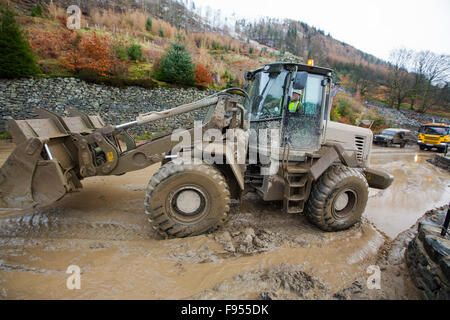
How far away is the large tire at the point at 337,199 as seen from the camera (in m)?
3.82

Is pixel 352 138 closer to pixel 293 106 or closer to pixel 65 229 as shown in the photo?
pixel 293 106

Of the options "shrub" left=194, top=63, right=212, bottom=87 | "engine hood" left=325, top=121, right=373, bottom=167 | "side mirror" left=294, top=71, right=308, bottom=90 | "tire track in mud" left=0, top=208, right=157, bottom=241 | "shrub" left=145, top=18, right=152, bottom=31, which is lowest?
"tire track in mud" left=0, top=208, right=157, bottom=241

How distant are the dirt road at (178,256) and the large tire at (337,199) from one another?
0.80 ft

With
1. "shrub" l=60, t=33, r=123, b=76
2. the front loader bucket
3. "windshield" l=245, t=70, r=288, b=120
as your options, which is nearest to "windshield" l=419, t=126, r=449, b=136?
"windshield" l=245, t=70, r=288, b=120

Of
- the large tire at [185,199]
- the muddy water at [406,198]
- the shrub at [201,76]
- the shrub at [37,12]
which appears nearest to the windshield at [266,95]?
the large tire at [185,199]

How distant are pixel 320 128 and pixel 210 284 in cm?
321

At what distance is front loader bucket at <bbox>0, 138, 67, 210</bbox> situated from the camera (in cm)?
288

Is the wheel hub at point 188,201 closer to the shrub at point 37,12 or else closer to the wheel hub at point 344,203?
the wheel hub at point 344,203

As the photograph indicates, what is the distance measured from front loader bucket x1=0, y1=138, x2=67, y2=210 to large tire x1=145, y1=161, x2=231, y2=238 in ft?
4.06

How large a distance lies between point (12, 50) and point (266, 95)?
40.2 ft

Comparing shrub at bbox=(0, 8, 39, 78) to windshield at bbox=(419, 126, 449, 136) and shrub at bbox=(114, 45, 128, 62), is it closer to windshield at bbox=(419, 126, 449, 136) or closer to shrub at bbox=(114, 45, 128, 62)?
shrub at bbox=(114, 45, 128, 62)

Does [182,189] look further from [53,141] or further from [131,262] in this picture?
[53,141]

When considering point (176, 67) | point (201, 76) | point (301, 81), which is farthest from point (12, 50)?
point (301, 81)
